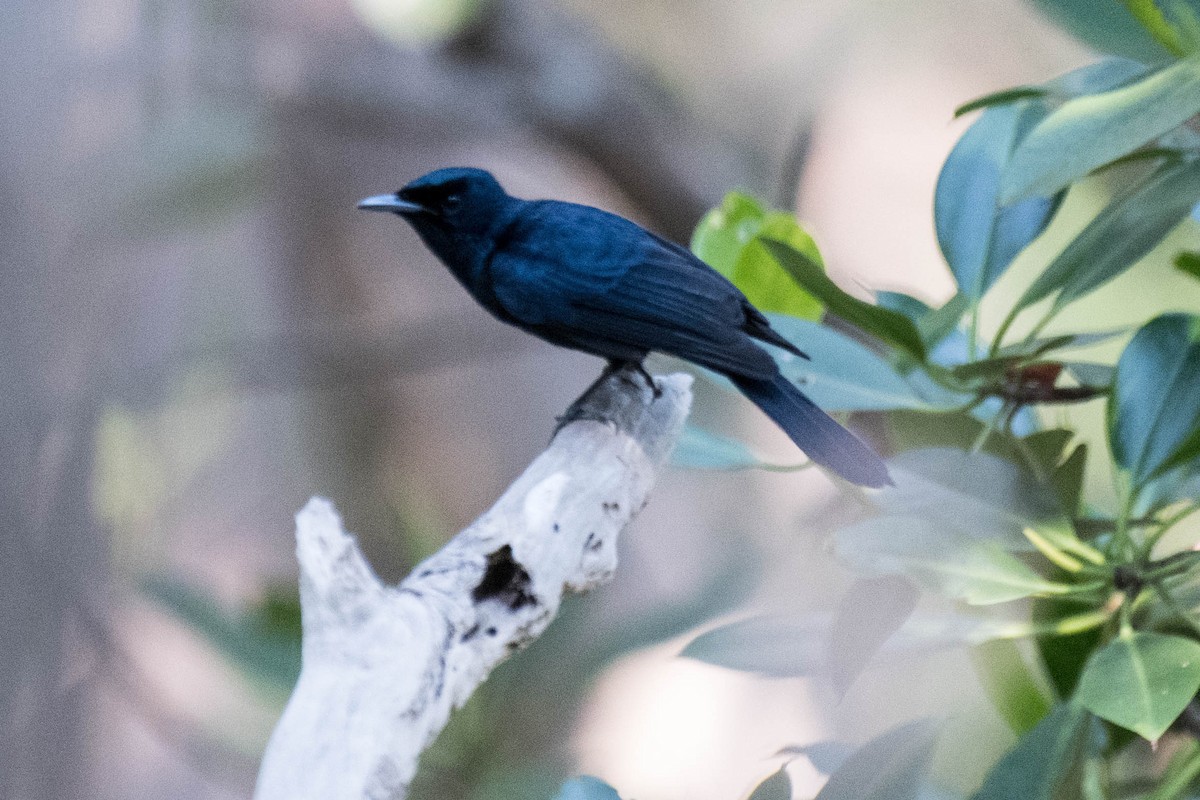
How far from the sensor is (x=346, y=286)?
12.3ft

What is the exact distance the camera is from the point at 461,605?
3.18 feet

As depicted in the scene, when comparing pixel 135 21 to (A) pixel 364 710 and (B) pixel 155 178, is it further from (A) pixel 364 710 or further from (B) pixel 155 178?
(A) pixel 364 710

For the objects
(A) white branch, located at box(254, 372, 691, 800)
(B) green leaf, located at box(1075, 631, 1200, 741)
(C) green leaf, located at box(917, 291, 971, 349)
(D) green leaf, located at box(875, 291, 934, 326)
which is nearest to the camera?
(A) white branch, located at box(254, 372, 691, 800)

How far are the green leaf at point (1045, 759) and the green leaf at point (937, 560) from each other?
131 millimetres

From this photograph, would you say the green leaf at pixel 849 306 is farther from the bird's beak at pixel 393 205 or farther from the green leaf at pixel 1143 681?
the bird's beak at pixel 393 205

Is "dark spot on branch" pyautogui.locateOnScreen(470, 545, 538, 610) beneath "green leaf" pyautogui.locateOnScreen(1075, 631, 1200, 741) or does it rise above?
above

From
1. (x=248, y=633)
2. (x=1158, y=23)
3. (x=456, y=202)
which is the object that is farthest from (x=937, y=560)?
(x=248, y=633)

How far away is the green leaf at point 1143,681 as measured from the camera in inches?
34.7

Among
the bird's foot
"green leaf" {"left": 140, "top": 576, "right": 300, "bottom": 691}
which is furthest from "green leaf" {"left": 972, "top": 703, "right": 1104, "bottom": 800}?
"green leaf" {"left": 140, "top": 576, "right": 300, "bottom": 691}

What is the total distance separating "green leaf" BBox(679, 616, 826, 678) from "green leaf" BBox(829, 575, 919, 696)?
0.12 meters

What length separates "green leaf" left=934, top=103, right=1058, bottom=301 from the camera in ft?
4.14

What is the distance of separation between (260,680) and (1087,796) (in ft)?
4.68

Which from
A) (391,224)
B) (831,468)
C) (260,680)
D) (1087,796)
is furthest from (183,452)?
(1087,796)

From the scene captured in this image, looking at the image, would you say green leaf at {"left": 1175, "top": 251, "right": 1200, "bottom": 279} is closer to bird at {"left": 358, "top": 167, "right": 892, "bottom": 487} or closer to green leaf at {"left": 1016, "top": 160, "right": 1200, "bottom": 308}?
green leaf at {"left": 1016, "top": 160, "right": 1200, "bottom": 308}
